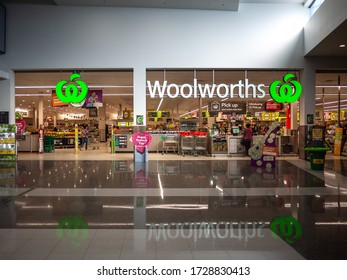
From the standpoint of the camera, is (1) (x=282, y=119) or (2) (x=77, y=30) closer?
(2) (x=77, y=30)

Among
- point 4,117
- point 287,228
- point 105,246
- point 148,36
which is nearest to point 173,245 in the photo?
point 105,246

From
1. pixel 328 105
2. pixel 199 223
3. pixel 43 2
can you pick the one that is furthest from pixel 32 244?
pixel 328 105

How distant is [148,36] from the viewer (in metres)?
11.9

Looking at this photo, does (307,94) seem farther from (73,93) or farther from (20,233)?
(20,233)

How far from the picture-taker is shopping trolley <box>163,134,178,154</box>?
52.0 feet

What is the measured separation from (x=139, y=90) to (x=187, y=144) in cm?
447

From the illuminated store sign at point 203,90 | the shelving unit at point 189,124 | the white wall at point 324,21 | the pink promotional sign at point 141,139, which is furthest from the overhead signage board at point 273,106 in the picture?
the pink promotional sign at point 141,139

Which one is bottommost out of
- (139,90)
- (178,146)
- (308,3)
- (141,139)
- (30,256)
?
(30,256)

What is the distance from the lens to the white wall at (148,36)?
11828 millimetres

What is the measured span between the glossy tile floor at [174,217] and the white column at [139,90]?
4.11 m

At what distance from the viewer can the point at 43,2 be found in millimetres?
11656

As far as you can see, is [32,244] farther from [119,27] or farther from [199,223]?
[119,27]

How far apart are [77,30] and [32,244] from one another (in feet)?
32.5

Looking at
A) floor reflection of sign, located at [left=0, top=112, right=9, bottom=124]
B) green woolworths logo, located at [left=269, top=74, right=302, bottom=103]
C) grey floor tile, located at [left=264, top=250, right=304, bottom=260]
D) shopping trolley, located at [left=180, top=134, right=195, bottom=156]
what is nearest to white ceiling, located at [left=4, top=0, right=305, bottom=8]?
green woolworths logo, located at [left=269, top=74, right=302, bottom=103]
